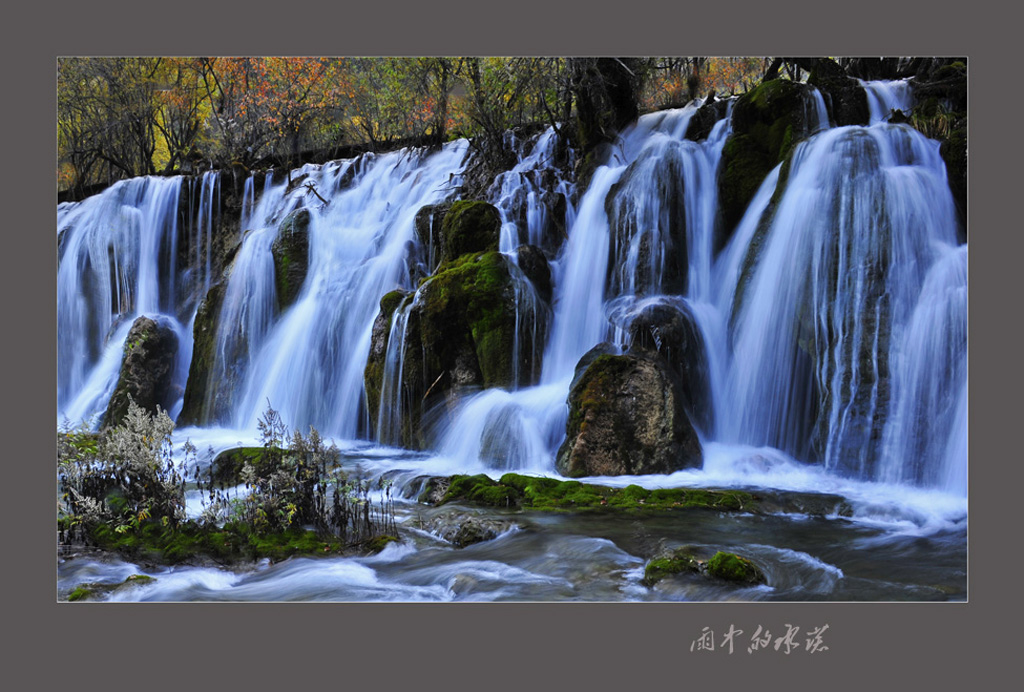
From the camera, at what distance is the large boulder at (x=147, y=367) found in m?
8.46

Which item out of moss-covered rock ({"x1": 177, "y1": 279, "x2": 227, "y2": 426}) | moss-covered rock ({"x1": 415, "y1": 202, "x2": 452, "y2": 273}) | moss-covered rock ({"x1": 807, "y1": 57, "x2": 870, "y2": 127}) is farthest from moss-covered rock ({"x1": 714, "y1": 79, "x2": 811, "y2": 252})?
moss-covered rock ({"x1": 177, "y1": 279, "x2": 227, "y2": 426})

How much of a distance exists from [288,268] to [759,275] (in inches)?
211

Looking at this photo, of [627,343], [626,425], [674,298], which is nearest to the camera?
[626,425]

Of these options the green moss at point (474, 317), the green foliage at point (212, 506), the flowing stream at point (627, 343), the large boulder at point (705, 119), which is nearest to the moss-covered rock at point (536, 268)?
the flowing stream at point (627, 343)

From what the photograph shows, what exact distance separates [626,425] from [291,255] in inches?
200

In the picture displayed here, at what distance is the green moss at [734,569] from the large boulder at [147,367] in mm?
5932

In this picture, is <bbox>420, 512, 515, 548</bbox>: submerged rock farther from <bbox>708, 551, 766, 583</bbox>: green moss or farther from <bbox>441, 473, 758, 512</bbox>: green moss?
<bbox>708, 551, 766, 583</bbox>: green moss

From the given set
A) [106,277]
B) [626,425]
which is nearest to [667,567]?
[626,425]

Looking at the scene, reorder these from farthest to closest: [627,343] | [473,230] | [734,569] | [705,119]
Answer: [705,119] → [473,230] → [627,343] → [734,569]

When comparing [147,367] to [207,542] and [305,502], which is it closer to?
[207,542]

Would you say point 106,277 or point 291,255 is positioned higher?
point 291,255

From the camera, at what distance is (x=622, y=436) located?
20.9ft

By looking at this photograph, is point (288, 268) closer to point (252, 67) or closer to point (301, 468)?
point (252, 67)

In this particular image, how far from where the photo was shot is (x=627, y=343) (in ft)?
23.5
